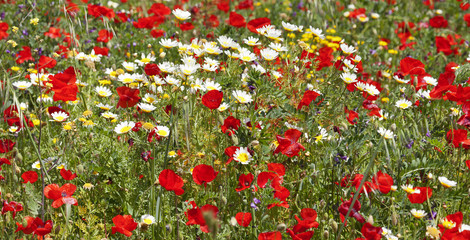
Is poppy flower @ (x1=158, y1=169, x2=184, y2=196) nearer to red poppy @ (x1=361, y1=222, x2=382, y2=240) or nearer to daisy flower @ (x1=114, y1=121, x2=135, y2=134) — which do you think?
daisy flower @ (x1=114, y1=121, x2=135, y2=134)

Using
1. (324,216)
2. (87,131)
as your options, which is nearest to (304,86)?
(324,216)

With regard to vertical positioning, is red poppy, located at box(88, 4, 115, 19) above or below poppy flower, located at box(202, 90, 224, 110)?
below

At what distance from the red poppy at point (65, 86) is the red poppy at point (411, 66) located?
1714 mm

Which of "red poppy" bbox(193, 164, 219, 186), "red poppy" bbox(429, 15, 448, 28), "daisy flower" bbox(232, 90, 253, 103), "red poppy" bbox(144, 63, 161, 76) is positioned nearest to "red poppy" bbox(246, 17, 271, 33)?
"red poppy" bbox(144, 63, 161, 76)

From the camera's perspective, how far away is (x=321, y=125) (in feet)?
8.79

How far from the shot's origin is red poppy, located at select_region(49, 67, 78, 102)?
2.34 metres

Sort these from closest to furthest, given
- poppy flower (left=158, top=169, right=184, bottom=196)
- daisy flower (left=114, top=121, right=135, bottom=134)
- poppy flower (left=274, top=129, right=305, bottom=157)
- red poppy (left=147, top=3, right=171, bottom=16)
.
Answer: poppy flower (left=158, top=169, right=184, bottom=196)
poppy flower (left=274, top=129, right=305, bottom=157)
daisy flower (left=114, top=121, right=135, bottom=134)
red poppy (left=147, top=3, right=171, bottom=16)

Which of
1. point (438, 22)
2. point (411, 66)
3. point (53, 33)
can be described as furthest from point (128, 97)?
point (438, 22)

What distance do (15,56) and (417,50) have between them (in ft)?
11.6

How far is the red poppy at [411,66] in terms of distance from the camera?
2676 mm

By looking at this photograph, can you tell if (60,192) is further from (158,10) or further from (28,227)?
(158,10)

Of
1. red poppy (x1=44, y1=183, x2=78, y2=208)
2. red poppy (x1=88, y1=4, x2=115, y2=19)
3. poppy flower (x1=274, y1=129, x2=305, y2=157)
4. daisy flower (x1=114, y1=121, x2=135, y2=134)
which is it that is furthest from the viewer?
red poppy (x1=88, y1=4, x2=115, y2=19)

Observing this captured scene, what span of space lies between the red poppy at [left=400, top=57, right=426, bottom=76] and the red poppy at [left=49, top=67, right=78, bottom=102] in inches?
67.5

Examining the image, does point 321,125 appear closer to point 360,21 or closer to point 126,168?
point 126,168
